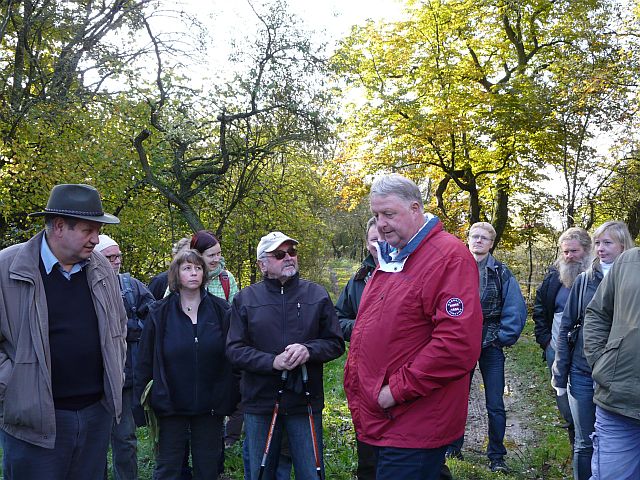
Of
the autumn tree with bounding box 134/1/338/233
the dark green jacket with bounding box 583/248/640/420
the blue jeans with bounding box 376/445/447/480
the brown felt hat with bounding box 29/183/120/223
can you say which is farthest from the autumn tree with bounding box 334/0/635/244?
the blue jeans with bounding box 376/445/447/480

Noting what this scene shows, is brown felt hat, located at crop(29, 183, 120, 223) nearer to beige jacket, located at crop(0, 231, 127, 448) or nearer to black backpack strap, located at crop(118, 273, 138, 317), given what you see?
beige jacket, located at crop(0, 231, 127, 448)

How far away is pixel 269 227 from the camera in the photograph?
1530 centimetres

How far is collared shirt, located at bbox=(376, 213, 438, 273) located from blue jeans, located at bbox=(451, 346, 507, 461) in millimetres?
2913

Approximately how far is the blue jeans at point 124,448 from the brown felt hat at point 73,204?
2.06m

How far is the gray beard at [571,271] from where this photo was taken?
5.31m

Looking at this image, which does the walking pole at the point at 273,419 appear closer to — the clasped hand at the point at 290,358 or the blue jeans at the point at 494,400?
the clasped hand at the point at 290,358

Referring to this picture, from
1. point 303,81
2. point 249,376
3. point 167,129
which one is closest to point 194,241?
point 249,376

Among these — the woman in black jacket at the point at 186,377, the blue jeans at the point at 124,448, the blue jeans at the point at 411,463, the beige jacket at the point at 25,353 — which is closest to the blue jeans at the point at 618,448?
the blue jeans at the point at 411,463

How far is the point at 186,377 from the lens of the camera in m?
4.23

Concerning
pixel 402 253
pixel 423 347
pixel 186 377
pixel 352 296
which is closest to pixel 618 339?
pixel 423 347

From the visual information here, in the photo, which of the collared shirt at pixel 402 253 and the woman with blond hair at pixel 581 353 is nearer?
the collared shirt at pixel 402 253

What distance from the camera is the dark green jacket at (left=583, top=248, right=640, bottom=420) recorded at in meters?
3.18

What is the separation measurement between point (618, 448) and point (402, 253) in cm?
174

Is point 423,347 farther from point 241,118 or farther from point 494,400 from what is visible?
point 241,118
